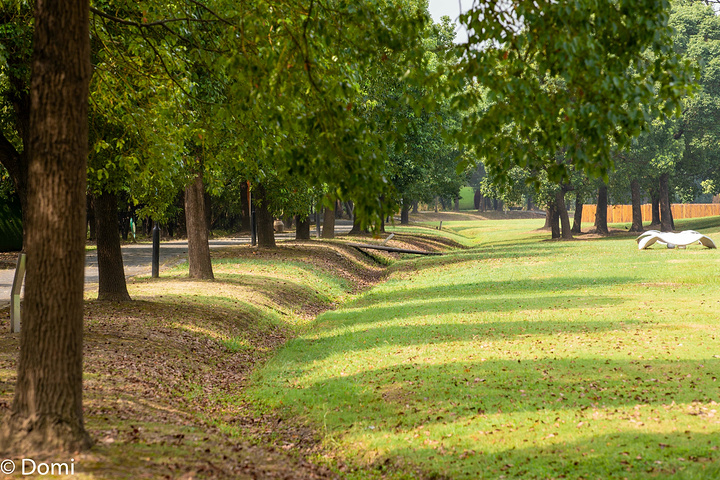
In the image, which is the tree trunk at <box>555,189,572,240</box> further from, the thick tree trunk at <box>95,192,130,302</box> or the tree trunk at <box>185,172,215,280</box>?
the thick tree trunk at <box>95,192,130,302</box>

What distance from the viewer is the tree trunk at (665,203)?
2109 inches

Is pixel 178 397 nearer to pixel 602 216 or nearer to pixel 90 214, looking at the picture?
pixel 90 214

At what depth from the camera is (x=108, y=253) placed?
1549 centimetres

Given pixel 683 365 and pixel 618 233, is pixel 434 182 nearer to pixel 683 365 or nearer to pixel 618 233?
pixel 618 233

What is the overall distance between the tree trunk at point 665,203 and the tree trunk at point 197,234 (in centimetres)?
4077

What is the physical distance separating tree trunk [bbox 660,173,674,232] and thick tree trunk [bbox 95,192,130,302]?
150ft

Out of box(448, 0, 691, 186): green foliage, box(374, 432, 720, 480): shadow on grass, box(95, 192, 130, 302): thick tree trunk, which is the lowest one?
box(374, 432, 720, 480): shadow on grass

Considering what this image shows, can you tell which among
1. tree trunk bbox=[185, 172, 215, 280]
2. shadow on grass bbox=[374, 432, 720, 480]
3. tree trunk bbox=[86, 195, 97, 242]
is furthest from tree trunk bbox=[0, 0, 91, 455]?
tree trunk bbox=[86, 195, 97, 242]

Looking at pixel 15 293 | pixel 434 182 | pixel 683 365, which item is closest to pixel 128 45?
pixel 15 293

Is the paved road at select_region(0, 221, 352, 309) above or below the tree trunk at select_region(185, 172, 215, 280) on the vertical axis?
below

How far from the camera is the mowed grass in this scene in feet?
23.7

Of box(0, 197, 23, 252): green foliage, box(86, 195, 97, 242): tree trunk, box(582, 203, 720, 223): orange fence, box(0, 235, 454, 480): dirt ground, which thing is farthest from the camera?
box(582, 203, 720, 223): orange fence

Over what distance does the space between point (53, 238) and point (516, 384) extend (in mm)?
5931

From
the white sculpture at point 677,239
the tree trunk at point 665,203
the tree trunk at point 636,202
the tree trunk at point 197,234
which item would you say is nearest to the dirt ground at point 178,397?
the tree trunk at point 197,234
